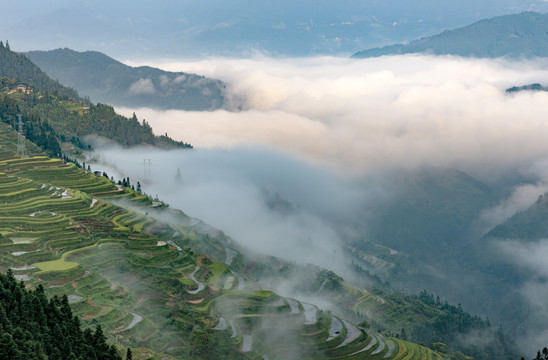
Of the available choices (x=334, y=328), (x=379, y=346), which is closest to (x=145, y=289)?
(x=334, y=328)

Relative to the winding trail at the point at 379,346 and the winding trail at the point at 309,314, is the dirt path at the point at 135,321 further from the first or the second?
the winding trail at the point at 379,346

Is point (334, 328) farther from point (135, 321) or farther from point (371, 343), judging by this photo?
point (135, 321)

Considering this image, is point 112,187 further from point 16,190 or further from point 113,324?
point 113,324

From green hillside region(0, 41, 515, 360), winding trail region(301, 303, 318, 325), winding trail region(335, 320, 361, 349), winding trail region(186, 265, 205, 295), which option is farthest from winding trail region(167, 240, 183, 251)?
winding trail region(335, 320, 361, 349)

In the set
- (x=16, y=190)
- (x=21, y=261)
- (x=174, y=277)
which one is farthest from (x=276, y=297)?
(x=16, y=190)

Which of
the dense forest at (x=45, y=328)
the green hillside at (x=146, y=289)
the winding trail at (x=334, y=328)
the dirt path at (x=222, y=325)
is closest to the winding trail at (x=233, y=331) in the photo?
the green hillside at (x=146, y=289)
